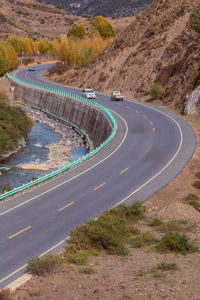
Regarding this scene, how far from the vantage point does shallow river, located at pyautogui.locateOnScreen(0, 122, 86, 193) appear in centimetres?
4281

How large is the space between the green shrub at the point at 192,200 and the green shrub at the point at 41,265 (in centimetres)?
1144

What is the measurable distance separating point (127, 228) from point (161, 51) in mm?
60703

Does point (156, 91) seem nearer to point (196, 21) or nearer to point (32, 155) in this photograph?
point (196, 21)

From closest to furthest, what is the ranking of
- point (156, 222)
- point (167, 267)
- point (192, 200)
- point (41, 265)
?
1. point (167, 267)
2. point (41, 265)
3. point (156, 222)
4. point (192, 200)

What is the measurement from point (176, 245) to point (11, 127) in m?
40.3

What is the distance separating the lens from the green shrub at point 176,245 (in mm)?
19650

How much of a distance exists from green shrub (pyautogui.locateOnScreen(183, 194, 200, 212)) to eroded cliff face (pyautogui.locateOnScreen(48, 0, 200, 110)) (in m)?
32.9

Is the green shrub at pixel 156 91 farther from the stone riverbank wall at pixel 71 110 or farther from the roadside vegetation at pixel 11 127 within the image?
the roadside vegetation at pixel 11 127

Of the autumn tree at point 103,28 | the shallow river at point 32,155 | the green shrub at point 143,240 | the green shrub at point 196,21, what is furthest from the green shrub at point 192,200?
the autumn tree at point 103,28

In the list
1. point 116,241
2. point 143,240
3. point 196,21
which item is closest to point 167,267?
point 116,241

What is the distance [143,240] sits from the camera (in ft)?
69.9

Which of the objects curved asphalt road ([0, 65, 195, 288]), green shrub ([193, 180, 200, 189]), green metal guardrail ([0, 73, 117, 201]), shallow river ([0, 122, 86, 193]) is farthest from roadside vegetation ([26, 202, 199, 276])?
shallow river ([0, 122, 86, 193])

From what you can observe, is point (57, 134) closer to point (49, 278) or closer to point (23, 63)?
point (49, 278)

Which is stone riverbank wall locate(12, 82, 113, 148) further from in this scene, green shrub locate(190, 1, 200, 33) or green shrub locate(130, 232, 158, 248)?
green shrub locate(130, 232, 158, 248)
